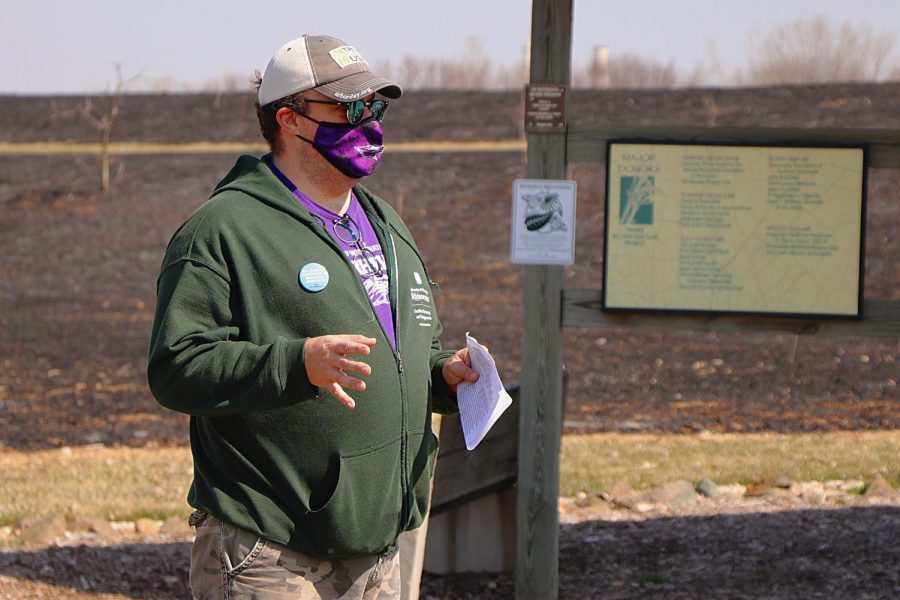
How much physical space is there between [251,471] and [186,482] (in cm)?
576

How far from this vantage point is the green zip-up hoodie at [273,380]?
8.24 feet

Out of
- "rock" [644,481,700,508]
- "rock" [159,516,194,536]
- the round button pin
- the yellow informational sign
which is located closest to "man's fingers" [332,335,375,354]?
the round button pin

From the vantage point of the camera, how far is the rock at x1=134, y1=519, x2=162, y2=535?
21.8 ft

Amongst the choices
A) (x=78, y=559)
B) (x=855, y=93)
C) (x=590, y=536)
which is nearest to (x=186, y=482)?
(x=78, y=559)

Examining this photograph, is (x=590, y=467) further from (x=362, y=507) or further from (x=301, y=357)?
(x=301, y=357)

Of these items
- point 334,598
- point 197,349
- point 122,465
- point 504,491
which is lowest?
point 122,465

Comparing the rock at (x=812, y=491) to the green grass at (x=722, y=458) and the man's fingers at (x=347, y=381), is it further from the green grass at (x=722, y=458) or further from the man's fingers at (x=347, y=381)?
the man's fingers at (x=347, y=381)

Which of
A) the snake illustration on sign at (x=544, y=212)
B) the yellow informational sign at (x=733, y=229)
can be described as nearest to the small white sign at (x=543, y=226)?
the snake illustration on sign at (x=544, y=212)

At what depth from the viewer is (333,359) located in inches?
94.9

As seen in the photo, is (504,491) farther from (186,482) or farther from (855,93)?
(855,93)

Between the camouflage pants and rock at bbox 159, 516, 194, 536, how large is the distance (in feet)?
12.3

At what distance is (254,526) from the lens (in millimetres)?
2619

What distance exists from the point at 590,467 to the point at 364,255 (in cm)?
581

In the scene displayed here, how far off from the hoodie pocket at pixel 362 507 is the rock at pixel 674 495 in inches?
170
